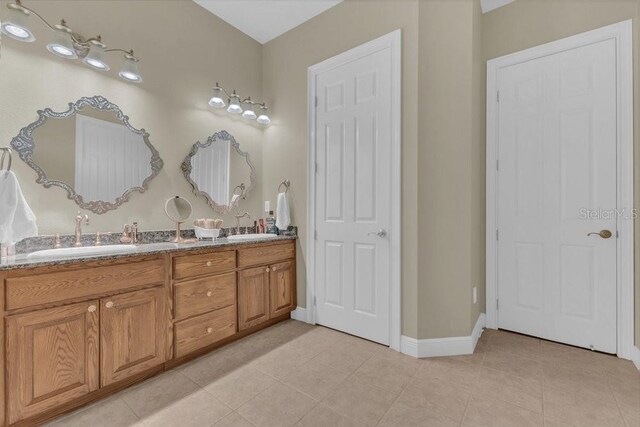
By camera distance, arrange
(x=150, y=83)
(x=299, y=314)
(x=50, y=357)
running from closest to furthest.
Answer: (x=50, y=357)
(x=150, y=83)
(x=299, y=314)

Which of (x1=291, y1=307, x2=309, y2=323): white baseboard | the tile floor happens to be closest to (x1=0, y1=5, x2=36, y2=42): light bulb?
the tile floor

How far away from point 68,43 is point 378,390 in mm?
2999

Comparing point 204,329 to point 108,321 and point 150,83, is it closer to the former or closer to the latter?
point 108,321

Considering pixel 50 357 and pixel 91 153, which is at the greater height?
pixel 91 153

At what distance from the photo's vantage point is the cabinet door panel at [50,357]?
1.41 metres

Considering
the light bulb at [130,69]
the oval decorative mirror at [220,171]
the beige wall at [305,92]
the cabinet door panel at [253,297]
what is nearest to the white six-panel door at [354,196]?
the beige wall at [305,92]

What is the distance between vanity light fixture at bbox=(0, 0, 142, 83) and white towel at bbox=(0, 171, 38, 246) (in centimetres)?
86

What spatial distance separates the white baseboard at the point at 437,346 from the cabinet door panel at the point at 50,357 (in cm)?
209

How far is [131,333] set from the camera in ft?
5.98

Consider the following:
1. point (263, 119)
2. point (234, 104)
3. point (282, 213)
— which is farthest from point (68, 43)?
point (282, 213)

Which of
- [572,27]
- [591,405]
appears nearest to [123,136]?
[591,405]

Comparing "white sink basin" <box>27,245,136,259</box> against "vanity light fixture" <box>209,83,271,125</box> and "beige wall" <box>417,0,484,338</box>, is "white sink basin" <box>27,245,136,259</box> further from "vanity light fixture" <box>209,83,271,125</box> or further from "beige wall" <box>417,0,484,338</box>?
"beige wall" <box>417,0,484,338</box>

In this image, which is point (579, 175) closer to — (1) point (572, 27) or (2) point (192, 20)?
(1) point (572, 27)

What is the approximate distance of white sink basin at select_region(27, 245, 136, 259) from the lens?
1.67 m
